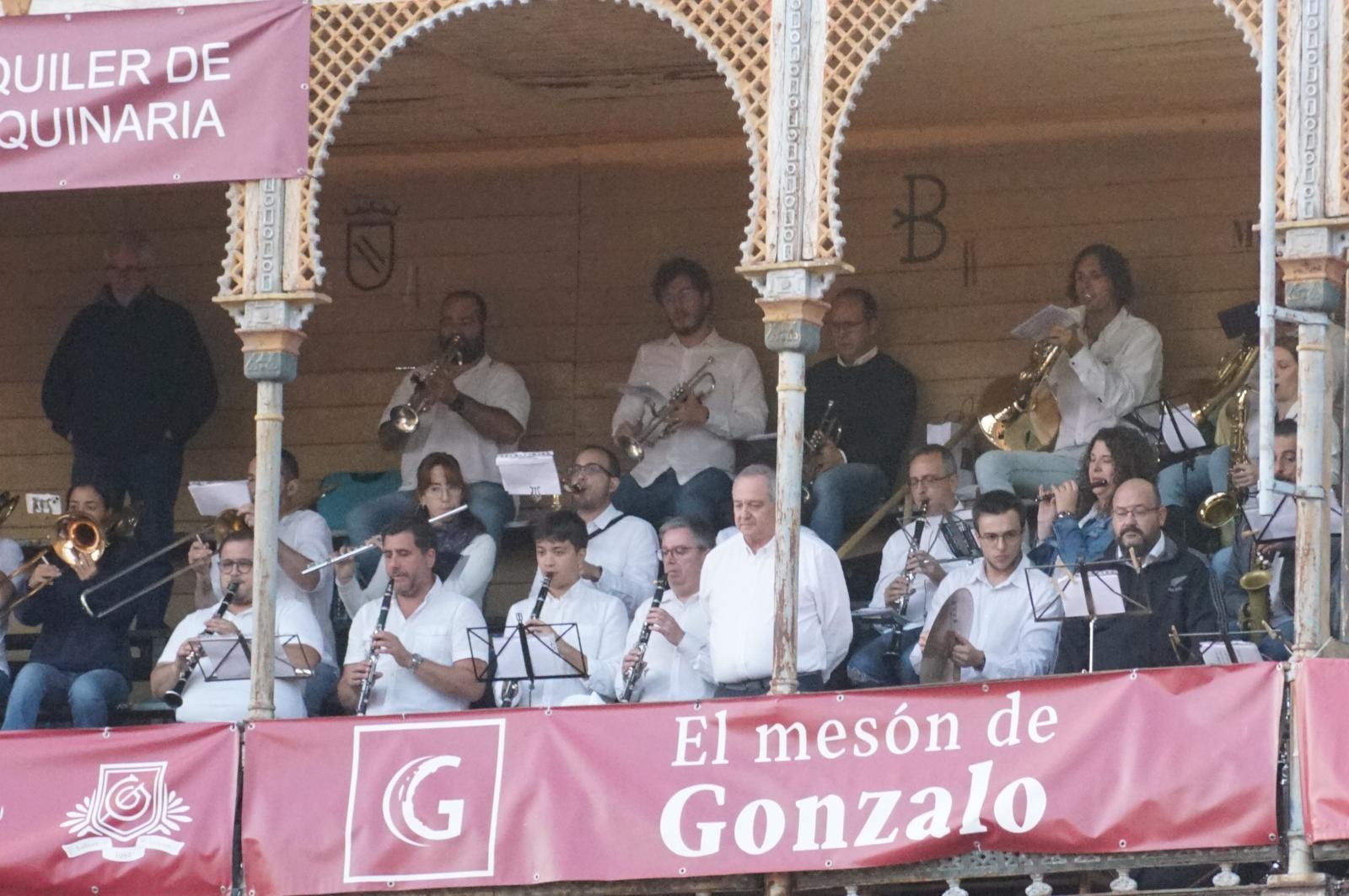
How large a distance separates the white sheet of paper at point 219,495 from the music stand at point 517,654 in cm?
169

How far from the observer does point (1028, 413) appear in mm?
15047

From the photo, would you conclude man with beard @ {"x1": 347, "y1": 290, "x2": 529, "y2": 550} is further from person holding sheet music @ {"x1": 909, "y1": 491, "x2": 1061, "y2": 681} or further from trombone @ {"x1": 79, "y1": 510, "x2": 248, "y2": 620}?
person holding sheet music @ {"x1": 909, "y1": 491, "x2": 1061, "y2": 681}

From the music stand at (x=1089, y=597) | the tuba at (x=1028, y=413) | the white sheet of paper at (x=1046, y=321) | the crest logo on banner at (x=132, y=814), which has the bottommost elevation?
the crest logo on banner at (x=132, y=814)

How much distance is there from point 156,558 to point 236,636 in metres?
2.12

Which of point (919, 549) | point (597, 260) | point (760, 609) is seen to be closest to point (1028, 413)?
point (919, 549)

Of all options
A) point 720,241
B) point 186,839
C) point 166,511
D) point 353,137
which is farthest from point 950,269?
point 186,839

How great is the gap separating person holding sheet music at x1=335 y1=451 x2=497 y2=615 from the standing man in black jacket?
1873 millimetres

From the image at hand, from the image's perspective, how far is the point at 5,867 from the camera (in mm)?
12898

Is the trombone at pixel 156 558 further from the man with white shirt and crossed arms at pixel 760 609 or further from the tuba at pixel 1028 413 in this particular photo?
the tuba at pixel 1028 413

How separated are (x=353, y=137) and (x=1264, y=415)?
729cm

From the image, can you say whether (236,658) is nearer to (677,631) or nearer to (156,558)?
(156,558)

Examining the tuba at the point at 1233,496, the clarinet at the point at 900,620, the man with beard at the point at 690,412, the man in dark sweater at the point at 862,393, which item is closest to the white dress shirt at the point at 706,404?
the man with beard at the point at 690,412

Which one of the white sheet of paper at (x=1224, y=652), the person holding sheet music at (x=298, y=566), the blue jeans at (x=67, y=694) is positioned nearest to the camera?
the white sheet of paper at (x=1224, y=652)

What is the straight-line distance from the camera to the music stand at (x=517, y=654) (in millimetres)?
13180
